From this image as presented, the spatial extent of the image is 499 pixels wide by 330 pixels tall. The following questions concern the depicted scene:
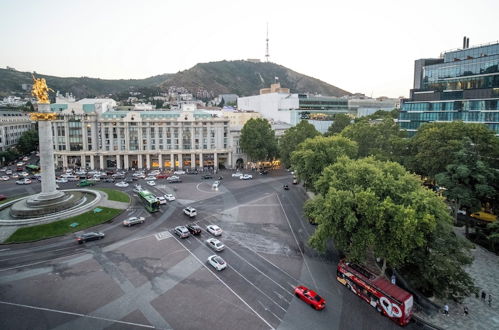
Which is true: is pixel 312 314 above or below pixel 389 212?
below

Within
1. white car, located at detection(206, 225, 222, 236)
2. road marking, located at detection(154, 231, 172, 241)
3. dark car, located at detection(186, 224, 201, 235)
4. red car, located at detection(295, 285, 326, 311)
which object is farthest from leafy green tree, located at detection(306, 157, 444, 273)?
road marking, located at detection(154, 231, 172, 241)

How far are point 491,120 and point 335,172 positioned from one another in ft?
197

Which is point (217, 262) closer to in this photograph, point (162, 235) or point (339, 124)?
point (162, 235)

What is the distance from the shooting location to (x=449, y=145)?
5878 centimetres

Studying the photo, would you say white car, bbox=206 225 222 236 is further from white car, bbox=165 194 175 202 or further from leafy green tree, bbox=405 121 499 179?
leafy green tree, bbox=405 121 499 179

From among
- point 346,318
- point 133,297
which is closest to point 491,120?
point 346,318

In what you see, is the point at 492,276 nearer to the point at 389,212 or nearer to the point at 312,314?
the point at 389,212

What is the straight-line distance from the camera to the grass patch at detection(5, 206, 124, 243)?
47938 mm

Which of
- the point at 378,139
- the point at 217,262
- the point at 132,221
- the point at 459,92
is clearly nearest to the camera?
the point at 217,262

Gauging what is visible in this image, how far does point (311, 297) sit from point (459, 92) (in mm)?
83652

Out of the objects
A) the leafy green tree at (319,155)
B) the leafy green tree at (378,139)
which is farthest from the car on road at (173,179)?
the leafy green tree at (378,139)

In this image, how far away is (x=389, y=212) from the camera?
31766 millimetres

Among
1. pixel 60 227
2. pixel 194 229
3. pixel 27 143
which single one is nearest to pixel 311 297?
pixel 194 229

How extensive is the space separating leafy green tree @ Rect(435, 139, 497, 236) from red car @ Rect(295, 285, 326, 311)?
3256cm
